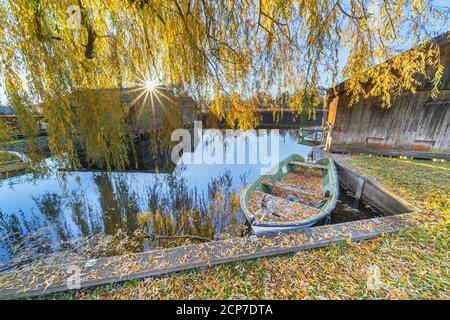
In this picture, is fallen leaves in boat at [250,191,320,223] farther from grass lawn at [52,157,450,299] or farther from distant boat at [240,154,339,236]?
grass lawn at [52,157,450,299]

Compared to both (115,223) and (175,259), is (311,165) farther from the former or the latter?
(115,223)

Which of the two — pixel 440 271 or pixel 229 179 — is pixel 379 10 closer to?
pixel 440 271

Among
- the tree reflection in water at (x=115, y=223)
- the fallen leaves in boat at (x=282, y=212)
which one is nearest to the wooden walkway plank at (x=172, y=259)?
the fallen leaves in boat at (x=282, y=212)

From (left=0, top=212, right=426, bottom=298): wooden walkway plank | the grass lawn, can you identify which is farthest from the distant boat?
the grass lawn

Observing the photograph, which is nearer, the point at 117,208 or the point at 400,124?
the point at 117,208

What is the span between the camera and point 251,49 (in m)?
2.26

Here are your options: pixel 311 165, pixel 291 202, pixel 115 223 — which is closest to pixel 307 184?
pixel 311 165

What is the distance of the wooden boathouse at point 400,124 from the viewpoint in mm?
5820

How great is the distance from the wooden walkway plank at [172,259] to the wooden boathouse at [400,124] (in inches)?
219

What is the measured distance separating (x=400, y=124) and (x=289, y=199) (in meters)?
5.98

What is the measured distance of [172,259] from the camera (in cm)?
191

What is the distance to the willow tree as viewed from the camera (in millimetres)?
1845

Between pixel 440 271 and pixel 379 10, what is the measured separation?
2602 mm

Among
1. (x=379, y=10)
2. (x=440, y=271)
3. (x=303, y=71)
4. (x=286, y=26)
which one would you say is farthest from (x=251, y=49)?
(x=440, y=271)
